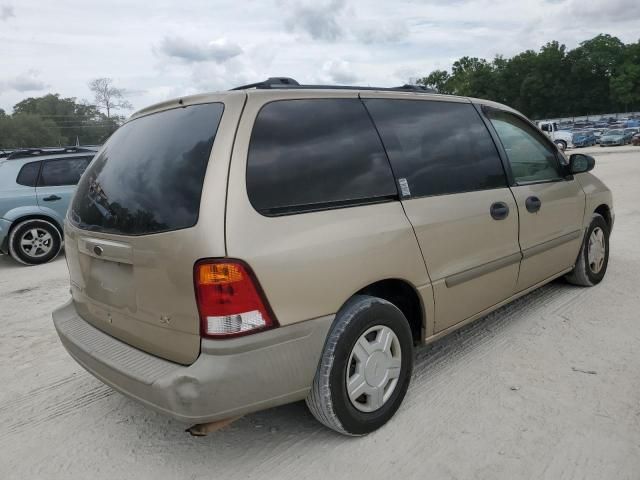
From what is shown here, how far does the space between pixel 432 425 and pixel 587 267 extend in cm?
267

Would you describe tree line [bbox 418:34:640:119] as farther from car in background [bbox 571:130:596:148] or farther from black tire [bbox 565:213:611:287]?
black tire [bbox 565:213:611:287]

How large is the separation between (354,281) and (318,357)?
0.39m

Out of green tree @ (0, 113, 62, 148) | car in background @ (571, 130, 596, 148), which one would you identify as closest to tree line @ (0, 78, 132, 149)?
green tree @ (0, 113, 62, 148)

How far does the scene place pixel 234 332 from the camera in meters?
2.07

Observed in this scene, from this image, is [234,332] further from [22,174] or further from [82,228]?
[22,174]

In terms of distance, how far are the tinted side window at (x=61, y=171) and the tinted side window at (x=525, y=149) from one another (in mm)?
6368

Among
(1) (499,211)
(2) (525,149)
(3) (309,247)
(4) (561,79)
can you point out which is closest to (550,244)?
(2) (525,149)

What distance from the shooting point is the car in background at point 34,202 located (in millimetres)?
7289

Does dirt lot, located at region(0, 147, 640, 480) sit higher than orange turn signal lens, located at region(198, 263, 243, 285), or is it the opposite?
orange turn signal lens, located at region(198, 263, 243, 285)

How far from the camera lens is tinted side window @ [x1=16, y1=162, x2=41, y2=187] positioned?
24.8 feet

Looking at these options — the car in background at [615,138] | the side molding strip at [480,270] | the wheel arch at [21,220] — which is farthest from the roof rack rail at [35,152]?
the car in background at [615,138]

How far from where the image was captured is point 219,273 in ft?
6.70

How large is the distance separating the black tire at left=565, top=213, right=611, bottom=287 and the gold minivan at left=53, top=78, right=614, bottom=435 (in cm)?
161

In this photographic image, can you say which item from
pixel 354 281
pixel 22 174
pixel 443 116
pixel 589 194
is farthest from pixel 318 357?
pixel 22 174
